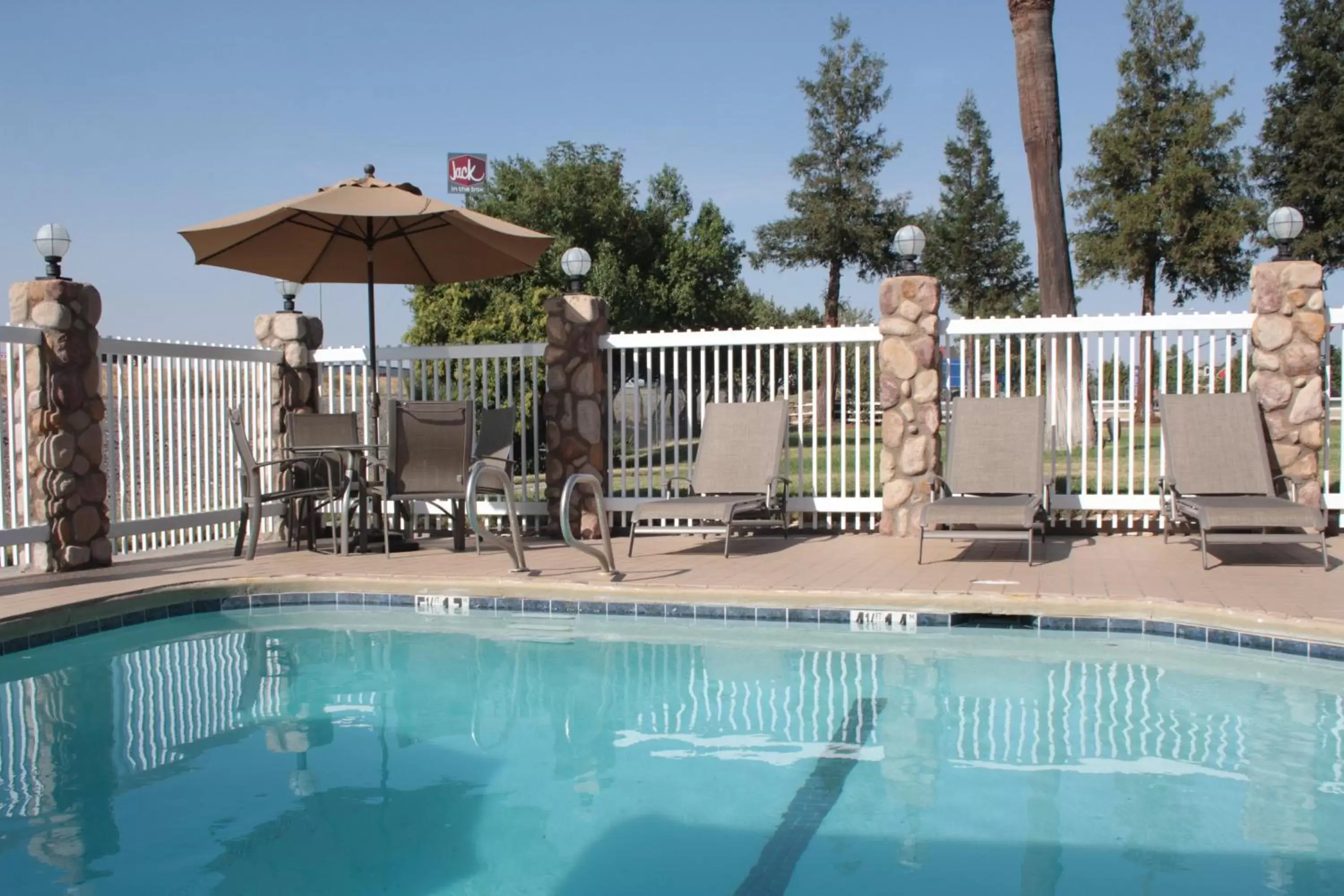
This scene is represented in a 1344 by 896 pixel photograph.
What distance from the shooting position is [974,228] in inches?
1362

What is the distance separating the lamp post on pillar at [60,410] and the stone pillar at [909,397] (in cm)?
559

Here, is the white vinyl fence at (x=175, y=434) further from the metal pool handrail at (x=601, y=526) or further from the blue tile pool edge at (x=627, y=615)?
the metal pool handrail at (x=601, y=526)

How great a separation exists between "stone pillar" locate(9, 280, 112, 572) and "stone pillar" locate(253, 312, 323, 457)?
2062 mm

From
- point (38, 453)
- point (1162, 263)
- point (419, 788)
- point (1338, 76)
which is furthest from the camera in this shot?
point (1162, 263)

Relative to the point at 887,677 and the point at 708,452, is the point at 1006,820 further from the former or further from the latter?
the point at 708,452

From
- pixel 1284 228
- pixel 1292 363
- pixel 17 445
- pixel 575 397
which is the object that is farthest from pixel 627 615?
pixel 1284 228

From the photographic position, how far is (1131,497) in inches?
308

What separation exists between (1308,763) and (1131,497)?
4.31 m

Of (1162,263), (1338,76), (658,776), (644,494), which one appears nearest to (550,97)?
(644,494)

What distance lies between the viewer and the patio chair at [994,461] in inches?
270

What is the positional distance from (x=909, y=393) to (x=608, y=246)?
2022 centimetres

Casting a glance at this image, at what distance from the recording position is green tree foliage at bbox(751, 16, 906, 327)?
3031 centimetres

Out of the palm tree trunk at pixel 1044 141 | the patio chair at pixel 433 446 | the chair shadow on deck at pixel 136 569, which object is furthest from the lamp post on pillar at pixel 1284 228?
the chair shadow on deck at pixel 136 569

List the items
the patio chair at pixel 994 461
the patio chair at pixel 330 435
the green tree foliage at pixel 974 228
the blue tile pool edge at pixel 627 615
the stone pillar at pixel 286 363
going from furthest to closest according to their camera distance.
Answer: the green tree foliage at pixel 974 228 → the stone pillar at pixel 286 363 → the patio chair at pixel 330 435 → the patio chair at pixel 994 461 → the blue tile pool edge at pixel 627 615
